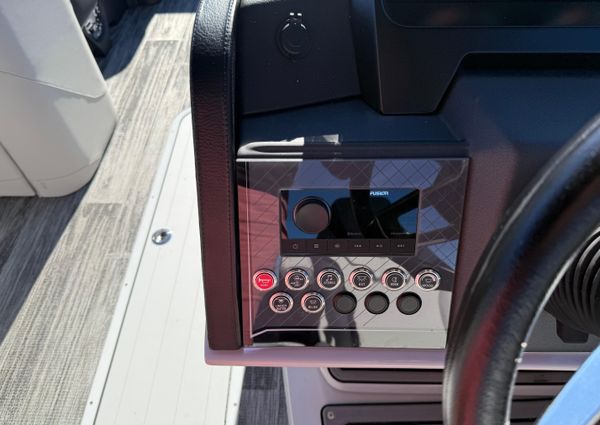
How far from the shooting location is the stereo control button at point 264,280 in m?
0.65

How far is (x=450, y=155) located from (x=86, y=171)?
1.48 meters

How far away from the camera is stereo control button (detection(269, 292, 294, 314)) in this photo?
0.66 metres

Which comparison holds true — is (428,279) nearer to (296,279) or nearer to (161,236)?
(296,279)

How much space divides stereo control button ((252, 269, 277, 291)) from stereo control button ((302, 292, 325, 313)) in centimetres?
4

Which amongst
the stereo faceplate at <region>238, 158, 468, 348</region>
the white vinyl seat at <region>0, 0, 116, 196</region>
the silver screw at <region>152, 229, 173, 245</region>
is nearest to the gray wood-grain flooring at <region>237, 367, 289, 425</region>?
the silver screw at <region>152, 229, 173, 245</region>

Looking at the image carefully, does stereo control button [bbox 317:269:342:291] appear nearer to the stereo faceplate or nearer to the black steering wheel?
the stereo faceplate

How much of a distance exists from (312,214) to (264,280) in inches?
3.7

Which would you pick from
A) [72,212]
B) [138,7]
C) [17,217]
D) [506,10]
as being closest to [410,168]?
[506,10]

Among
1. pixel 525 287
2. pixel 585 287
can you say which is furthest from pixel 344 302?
pixel 525 287

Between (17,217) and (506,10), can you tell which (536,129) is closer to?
(506,10)

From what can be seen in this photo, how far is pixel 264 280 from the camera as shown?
65cm

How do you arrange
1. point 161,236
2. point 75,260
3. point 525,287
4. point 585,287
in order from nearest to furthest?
point 525,287
point 585,287
point 161,236
point 75,260

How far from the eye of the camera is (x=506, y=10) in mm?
612

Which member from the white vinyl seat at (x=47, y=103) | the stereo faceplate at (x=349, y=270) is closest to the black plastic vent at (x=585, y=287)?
the stereo faceplate at (x=349, y=270)
